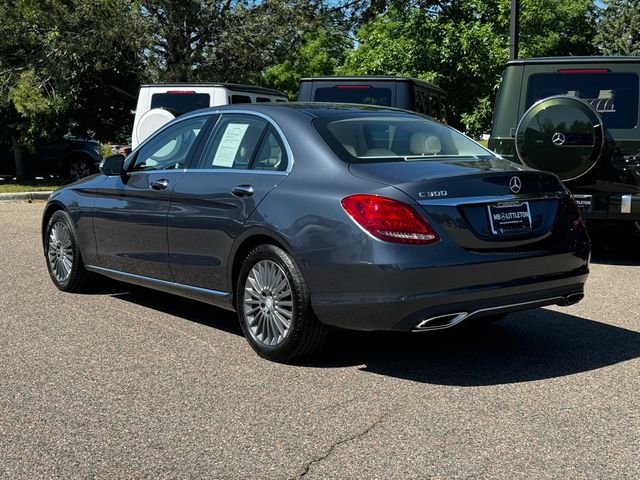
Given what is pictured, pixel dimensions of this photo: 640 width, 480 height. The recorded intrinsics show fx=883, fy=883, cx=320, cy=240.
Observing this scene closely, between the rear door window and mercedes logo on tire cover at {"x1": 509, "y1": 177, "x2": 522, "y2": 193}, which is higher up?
the rear door window

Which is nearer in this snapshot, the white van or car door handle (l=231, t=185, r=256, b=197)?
car door handle (l=231, t=185, r=256, b=197)

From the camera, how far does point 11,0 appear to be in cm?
2083

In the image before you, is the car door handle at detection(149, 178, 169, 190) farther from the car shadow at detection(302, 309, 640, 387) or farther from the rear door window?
the rear door window

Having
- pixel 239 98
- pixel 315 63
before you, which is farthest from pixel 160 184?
pixel 315 63

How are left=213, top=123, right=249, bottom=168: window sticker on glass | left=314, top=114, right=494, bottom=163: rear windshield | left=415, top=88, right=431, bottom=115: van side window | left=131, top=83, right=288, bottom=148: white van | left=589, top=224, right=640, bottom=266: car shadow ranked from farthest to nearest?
left=131, top=83, right=288, bottom=148: white van, left=415, top=88, right=431, bottom=115: van side window, left=589, top=224, right=640, bottom=266: car shadow, left=213, top=123, right=249, bottom=168: window sticker on glass, left=314, top=114, right=494, bottom=163: rear windshield

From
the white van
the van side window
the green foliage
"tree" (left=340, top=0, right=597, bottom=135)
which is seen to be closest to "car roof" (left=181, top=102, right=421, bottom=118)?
the van side window

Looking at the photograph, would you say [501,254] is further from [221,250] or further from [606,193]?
[606,193]

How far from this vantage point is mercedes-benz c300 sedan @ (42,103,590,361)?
15.9 ft

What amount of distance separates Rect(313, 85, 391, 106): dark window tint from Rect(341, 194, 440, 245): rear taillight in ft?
23.7

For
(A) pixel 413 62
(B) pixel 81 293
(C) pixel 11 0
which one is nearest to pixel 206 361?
(B) pixel 81 293

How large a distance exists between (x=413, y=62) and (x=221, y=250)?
571 inches

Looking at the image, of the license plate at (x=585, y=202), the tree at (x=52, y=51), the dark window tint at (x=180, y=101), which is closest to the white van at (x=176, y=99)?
the dark window tint at (x=180, y=101)

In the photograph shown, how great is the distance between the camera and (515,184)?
204 inches

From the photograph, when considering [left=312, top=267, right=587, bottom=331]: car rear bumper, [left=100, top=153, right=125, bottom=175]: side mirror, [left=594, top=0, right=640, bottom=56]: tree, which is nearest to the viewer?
[left=312, top=267, right=587, bottom=331]: car rear bumper
